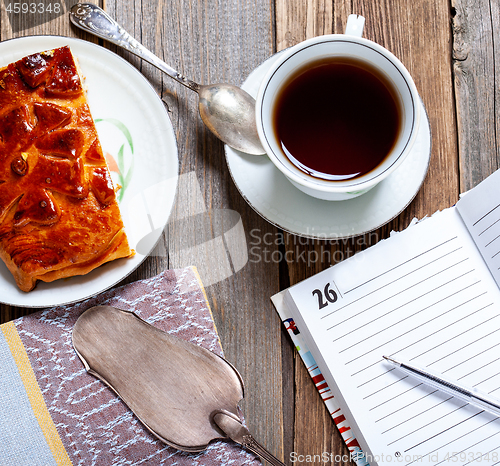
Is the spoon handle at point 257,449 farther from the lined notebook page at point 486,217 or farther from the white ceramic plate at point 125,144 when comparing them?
the lined notebook page at point 486,217

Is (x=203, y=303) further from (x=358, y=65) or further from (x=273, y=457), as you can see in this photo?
(x=358, y=65)

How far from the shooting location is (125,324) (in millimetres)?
1034

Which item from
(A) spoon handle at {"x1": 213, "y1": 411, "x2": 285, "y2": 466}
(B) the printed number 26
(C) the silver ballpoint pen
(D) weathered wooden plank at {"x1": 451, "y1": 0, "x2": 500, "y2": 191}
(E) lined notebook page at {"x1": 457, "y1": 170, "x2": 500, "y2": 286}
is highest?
(D) weathered wooden plank at {"x1": 451, "y1": 0, "x2": 500, "y2": 191}

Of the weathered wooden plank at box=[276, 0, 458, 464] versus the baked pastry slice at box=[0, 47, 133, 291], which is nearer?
the baked pastry slice at box=[0, 47, 133, 291]

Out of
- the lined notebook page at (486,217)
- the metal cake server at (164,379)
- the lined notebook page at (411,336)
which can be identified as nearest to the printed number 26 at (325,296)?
the lined notebook page at (411,336)

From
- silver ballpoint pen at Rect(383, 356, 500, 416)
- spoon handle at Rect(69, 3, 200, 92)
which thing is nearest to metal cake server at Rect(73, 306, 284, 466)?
silver ballpoint pen at Rect(383, 356, 500, 416)

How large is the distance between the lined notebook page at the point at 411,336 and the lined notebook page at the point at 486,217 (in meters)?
0.02

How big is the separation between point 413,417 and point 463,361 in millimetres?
181

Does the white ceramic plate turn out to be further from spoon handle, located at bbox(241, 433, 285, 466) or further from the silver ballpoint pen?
the silver ballpoint pen

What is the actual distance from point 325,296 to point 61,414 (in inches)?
27.0

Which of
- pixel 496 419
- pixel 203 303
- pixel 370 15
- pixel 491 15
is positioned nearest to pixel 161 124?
pixel 203 303

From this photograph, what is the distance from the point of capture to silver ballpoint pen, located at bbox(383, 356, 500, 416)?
1.03 m

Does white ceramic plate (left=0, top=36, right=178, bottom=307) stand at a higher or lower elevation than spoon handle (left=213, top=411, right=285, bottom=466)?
higher

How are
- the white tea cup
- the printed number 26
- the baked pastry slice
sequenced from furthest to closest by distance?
the printed number 26
the baked pastry slice
the white tea cup
